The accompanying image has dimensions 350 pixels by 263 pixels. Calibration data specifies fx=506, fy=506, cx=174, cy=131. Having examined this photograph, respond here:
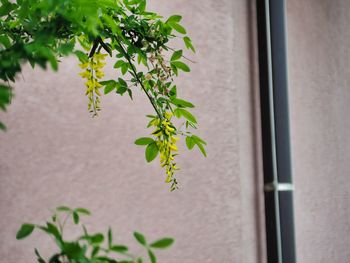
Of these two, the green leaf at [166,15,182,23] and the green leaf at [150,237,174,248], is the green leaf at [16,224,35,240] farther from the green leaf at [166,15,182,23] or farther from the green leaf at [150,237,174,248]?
the green leaf at [166,15,182,23]

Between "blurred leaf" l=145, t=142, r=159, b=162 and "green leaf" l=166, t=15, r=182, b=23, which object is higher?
A: "green leaf" l=166, t=15, r=182, b=23

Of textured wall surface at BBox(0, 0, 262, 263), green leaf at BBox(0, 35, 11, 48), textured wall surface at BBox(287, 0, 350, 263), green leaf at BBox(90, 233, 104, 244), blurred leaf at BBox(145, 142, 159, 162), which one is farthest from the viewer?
textured wall surface at BBox(287, 0, 350, 263)

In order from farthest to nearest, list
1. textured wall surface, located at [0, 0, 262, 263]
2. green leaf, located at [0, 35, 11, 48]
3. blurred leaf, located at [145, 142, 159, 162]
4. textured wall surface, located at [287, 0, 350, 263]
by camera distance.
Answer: textured wall surface, located at [287, 0, 350, 263]
textured wall surface, located at [0, 0, 262, 263]
blurred leaf, located at [145, 142, 159, 162]
green leaf, located at [0, 35, 11, 48]

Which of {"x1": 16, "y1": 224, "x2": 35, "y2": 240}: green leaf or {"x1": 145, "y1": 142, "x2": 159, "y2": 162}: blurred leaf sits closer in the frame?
{"x1": 16, "y1": 224, "x2": 35, "y2": 240}: green leaf

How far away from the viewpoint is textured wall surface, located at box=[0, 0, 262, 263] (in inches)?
85.0

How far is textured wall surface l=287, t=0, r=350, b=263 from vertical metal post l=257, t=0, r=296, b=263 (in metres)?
0.34

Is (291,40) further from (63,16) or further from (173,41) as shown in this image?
(63,16)

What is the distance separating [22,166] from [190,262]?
1.06 meters

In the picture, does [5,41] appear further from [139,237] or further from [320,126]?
[320,126]

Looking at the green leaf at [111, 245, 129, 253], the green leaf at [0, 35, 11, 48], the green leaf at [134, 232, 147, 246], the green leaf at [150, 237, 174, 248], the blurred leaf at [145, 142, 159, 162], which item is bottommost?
the green leaf at [111, 245, 129, 253]

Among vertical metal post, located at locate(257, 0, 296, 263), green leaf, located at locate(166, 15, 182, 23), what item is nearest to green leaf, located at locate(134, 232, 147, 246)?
green leaf, located at locate(166, 15, 182, 23)

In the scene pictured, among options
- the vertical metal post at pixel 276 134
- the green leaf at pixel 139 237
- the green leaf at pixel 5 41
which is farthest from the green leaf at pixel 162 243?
the vertical metal post at pixel 276 134

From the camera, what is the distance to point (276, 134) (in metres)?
3.06

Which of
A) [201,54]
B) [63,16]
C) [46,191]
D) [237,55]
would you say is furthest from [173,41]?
[63,16]
